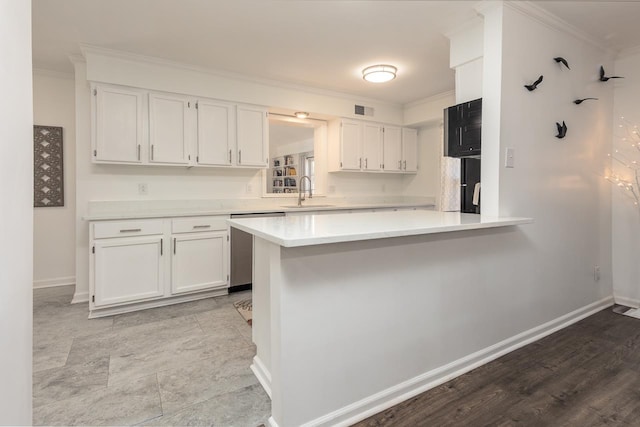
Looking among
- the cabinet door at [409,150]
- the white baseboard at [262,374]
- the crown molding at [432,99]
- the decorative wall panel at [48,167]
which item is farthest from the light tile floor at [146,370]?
the crown molding at [432,99]

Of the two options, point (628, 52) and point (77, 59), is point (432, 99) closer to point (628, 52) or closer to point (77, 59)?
point (628, 52)

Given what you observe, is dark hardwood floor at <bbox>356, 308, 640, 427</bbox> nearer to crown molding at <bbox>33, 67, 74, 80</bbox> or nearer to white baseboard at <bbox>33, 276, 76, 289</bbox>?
white baseboard at <bbox>33, 276, 76, 289</bbox>

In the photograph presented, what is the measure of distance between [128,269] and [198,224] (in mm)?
725

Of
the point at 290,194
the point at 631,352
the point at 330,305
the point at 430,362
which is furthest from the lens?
the point at 290,194

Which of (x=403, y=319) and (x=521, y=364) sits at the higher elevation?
(x=403, y=319)

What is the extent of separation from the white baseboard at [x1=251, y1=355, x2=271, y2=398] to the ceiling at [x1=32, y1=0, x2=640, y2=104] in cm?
241

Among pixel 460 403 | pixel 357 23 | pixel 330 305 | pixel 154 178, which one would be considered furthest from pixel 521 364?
pixel 154 178

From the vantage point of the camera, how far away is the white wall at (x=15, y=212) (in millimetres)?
685

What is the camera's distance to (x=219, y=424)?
5.18 ft

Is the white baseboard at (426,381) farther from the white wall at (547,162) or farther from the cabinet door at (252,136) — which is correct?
the cabinet door at (252,136)

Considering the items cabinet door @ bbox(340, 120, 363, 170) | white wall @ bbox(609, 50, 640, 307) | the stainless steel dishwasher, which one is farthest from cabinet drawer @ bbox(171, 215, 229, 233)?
white wall @ bbox(609, 50, 640, 307)

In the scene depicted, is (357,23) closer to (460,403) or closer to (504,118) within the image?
(504,118)

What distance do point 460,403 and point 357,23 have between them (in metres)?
2.68

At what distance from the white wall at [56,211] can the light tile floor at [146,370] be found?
969mm
